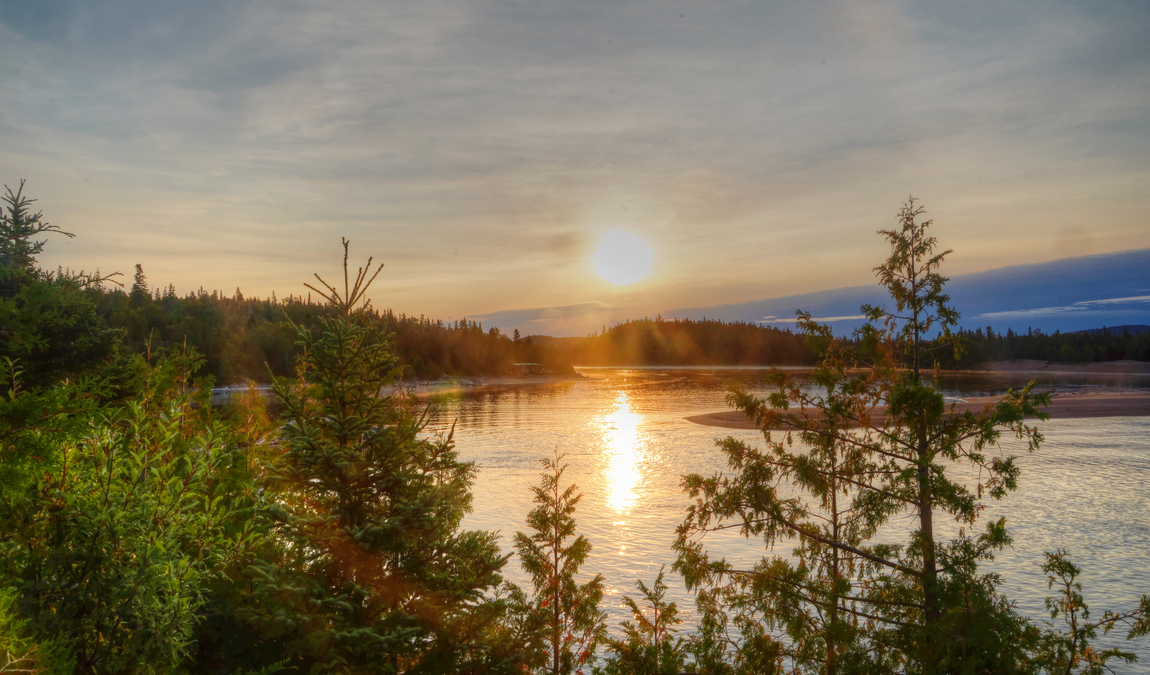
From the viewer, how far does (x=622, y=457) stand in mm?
37719

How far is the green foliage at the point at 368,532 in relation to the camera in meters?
6.80

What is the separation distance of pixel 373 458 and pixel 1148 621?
9.94m

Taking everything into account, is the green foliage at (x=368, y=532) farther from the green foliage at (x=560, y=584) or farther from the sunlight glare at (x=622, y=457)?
the sunlight glare at (x=622, y=457)

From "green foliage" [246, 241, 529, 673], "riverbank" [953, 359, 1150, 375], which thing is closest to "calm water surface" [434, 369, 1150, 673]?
"green foliage" [246, 241, 529, 673]

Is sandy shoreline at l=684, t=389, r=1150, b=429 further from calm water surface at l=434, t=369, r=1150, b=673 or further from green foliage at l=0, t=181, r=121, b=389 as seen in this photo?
green foliage at l=0, t=181, r=121, b=389

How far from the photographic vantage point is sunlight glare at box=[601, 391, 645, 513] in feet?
91.4

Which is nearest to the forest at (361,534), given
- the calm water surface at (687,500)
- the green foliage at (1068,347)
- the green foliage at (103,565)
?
the green foliage at (103,565)

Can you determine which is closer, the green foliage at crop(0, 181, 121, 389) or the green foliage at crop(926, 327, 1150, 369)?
the green foliage at crop(0, 181, 121, 389)

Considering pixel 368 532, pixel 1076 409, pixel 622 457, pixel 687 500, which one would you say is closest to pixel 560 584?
pixel 368 532

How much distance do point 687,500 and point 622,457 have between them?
36.2 ft

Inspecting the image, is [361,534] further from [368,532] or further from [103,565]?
[103,565]

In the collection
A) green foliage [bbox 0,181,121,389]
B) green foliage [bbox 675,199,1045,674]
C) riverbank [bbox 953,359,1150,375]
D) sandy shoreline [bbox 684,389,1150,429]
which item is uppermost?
green foliage [bbox 0,181,121,389]

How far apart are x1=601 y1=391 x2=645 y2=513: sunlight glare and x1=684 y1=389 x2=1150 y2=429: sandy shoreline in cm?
685

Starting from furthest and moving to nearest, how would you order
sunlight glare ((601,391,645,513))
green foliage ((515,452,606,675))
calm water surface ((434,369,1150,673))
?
sunlight glare ((601,391,645,513)) → calm water surface ((434,369,1150,673)) → green foliage ((515,452,606,675))
